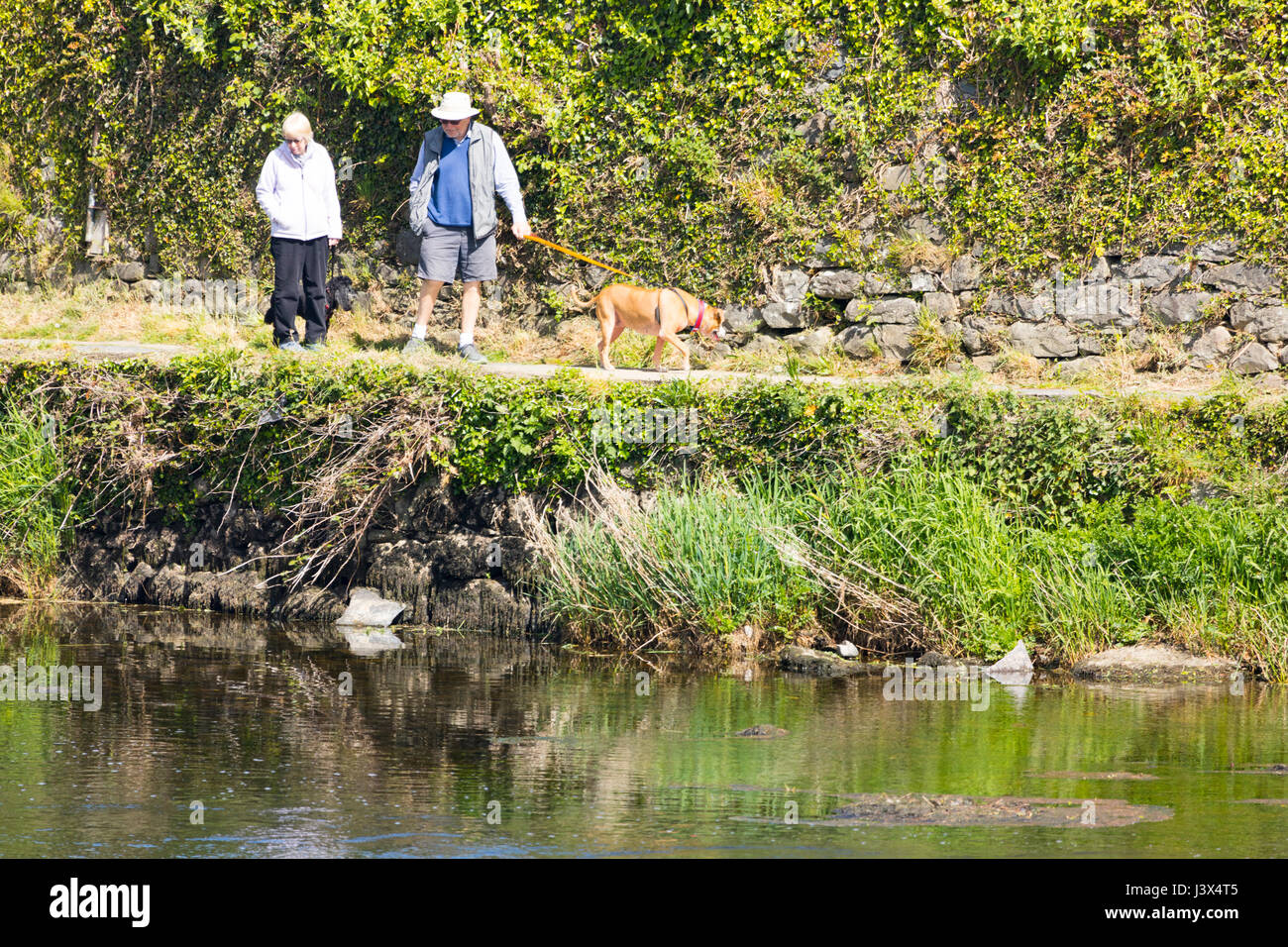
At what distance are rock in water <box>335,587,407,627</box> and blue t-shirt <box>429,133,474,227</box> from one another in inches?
118

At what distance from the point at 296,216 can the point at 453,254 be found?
1.29 m

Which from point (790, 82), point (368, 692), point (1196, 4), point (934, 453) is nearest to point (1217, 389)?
point (934, 453)

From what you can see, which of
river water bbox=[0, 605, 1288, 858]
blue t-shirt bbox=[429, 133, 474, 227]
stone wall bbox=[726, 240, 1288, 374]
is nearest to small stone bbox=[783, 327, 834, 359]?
stone wall bbox=[726, 240, 1288, 374]

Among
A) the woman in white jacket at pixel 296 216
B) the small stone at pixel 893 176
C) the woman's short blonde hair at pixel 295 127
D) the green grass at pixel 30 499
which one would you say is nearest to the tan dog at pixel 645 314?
the woman in white jacket at pixel 296 216

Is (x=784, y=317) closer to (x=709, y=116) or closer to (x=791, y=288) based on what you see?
(x=791, y=288)

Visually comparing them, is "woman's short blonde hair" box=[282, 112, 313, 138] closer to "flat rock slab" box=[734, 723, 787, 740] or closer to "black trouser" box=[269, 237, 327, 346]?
"black trouser" box=[269, 237, 327, 346]

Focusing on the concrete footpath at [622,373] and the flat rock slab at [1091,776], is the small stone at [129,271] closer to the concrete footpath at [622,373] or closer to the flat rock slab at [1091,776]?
the concrete footpath at [622,373]

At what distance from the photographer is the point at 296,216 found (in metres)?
13.1

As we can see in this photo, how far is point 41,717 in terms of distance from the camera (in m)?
8.66

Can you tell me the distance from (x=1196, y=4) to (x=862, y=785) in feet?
30.9

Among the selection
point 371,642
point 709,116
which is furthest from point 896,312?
point 371,642

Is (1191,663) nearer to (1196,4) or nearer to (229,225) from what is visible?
(1196,4)

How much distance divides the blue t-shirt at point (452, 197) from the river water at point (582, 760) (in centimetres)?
364

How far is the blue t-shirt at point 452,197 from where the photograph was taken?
42.2 ft
